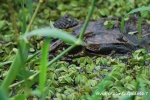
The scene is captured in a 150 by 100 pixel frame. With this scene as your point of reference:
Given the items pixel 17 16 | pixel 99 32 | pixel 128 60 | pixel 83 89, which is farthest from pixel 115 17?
pixel 83 89

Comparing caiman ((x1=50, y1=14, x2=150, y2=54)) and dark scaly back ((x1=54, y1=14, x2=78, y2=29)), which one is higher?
dark scaly back ((x1=54, y1=14, x2=78, y2=29))

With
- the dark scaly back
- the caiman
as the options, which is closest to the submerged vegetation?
the caiman

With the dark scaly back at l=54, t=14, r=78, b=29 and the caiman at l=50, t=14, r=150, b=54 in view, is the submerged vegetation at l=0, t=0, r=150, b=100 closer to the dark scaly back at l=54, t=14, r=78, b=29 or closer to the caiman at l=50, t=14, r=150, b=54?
the caiman at l=50, t=14, r=150, b=54

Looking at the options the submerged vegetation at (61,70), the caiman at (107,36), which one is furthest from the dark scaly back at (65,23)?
the submerged vegetation at (61,70)

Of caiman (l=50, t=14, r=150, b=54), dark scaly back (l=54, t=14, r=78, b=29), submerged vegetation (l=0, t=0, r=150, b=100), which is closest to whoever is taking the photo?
submerged vegetation (l=0, t=0, r=150, b=100)

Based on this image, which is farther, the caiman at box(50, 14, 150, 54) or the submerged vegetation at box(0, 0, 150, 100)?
the caiman at box(50, 14, 150, 54)

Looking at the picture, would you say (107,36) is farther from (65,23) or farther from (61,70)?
(61,70)

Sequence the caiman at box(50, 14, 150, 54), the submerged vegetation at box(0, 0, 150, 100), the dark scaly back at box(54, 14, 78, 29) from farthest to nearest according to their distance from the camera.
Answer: the dark scaly back at box(54, 14, 78, 29), the caiman at box(50, 14, 150, 54), the submerged vegetation at box(0, 0, 150, 100)
